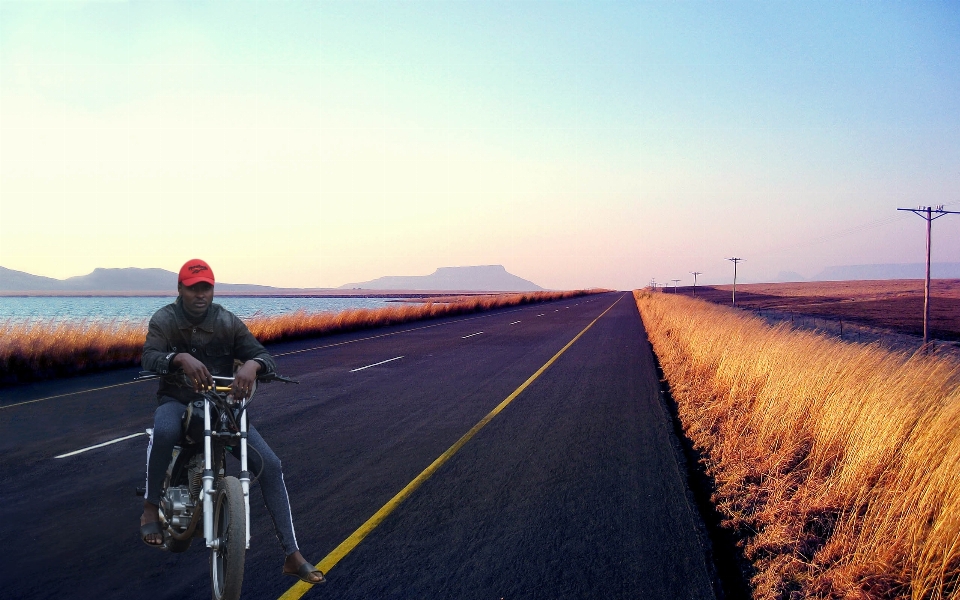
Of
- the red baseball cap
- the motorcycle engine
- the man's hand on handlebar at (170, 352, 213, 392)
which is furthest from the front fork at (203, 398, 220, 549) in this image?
the red baseball cap

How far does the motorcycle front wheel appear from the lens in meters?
3.30

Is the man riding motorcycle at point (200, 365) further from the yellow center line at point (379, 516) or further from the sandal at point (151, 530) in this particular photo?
the yellow center line at point (379, 516)

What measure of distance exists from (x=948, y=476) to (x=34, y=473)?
8087 mm

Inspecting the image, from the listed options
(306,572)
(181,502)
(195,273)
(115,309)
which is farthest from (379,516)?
(115,309)

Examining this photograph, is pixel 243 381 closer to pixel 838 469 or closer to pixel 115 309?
pixel 838 469

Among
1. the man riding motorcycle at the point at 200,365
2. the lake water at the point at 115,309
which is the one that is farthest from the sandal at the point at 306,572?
the lake water at the point at 115,309

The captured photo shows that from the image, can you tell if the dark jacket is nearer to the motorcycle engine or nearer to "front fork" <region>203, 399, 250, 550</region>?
"front fork" <region>203, 399, 250, 550</region>

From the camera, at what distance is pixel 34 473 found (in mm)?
6320

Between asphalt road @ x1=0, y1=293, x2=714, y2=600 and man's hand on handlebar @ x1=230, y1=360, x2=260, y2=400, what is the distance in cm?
121

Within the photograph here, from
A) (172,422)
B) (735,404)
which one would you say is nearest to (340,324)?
(735,404)

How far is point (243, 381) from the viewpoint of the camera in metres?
3.63

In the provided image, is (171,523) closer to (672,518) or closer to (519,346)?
(672,518)

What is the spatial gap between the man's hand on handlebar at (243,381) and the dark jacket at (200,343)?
0.17 m

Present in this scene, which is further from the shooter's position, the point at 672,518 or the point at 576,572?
the point at 672,518
